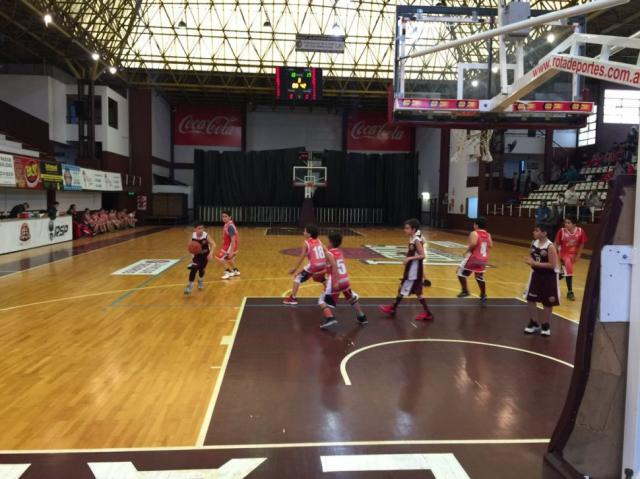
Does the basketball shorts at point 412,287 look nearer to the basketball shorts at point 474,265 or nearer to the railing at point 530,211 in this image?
the basketball shorts at point 474,265

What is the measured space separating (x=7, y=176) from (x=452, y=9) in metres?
14.0

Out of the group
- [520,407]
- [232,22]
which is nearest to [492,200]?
[232,22]

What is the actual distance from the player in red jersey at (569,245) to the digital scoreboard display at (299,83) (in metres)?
11.0

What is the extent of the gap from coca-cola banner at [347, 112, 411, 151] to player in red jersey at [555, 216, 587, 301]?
2708cm

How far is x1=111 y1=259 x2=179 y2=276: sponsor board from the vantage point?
40.1ft

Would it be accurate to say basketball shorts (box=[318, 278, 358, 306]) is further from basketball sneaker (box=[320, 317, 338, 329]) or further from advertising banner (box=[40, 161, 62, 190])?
advertising banner (box=[40, 161, 62, 190])

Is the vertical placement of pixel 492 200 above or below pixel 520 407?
above

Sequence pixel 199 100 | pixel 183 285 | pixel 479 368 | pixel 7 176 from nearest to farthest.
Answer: pixel 479 368, pixel 183 285, pixel 7 176, pixel 199 100

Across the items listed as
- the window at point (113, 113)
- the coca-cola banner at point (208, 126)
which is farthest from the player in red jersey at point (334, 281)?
the coca-cola banner at point (208, 126)

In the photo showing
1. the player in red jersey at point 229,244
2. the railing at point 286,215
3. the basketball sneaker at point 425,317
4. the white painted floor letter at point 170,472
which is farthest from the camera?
the railing at point 286,215

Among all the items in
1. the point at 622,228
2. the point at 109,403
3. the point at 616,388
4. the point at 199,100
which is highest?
the point at 199,100

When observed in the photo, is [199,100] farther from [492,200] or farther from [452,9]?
[452,9]

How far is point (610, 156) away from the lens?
2344cm

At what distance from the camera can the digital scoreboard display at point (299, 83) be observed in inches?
714
